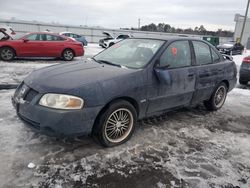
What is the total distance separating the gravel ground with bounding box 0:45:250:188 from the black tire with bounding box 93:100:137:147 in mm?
126

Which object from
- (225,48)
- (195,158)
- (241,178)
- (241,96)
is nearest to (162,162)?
(195,158)

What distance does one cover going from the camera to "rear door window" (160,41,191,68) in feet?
12.8

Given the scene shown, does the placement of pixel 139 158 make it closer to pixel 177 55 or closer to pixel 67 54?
pixel 177 55

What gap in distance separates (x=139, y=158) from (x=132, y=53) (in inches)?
69.7

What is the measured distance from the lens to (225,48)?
23.6 meters

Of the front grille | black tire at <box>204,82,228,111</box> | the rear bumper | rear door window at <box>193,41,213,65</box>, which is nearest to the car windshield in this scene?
rear door window at <box>193,41,213,65</box>

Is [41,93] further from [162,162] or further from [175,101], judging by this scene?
[175,101]

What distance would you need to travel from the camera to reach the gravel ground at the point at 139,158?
2.76m

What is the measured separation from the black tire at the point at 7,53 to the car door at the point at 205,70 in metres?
9.30

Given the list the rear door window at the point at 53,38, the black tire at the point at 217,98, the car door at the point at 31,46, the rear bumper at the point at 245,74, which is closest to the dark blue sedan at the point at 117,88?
the black tire at the point at 217,98

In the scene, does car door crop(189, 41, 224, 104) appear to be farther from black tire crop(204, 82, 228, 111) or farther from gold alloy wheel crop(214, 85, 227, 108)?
gold alloy wheel crop(214, 85, 227, 108)

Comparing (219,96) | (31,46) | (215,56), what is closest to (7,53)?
(31,46)

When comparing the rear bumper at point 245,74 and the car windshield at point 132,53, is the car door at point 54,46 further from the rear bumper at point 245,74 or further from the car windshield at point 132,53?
the rear bumper at point 245,74

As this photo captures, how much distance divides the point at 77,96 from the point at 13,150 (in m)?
1.22
